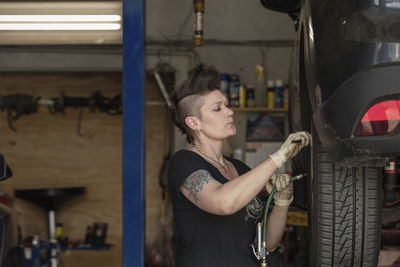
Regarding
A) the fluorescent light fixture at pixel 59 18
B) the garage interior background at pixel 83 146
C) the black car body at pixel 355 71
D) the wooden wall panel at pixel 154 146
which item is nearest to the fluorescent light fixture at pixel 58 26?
the fluorescent light fixture at pixel 59 18

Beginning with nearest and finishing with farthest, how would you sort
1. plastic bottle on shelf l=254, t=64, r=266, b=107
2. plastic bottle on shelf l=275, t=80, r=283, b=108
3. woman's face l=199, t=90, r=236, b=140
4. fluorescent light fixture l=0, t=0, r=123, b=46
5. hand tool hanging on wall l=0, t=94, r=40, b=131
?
woman's face l=199, t=90, r=236, b=140 < fluorescent light fixture l=0, t=0, r=123, b=46 < plastic bottle on shelf l=275, t=80, r=283, b=108 < plastic bottle on shelf l=254, t=64, r=266, b=107 < hand tool hanging on wall l=0, t=94, r=40, b=131

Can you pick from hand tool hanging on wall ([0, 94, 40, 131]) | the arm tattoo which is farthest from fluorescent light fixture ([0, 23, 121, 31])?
the arm tattoo

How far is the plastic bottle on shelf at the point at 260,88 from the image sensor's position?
511cm

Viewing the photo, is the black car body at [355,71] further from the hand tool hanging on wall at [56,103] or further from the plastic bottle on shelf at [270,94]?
the hand tool hanging on wall at [56,103]

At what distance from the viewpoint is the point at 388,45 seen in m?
1.48

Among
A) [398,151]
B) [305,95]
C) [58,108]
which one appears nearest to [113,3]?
[58,108]

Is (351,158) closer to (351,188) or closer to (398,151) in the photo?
(398,151)

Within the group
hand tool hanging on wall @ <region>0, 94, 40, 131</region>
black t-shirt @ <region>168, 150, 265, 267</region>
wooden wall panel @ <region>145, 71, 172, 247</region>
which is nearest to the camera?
black t-shirt @ <region>168, 150, 265, 267</region>

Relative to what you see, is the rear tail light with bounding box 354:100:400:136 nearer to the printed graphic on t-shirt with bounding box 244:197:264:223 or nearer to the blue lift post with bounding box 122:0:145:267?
the printed graphic on t-shirt with bounding box 244:197:264:223

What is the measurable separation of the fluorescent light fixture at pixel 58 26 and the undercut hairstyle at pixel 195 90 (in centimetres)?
276

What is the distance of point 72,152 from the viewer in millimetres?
5559

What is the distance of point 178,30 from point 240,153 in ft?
4.56

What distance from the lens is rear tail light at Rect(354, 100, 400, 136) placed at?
1.51 m


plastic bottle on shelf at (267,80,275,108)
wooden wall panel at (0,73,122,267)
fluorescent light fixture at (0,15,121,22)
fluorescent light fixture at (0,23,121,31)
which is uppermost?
fluorescent light fixture at (0,15,121,22)
